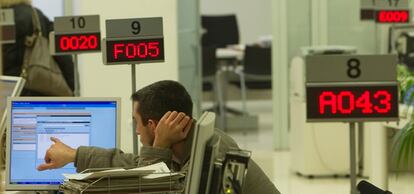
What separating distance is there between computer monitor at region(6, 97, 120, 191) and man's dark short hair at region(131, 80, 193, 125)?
A: 32 cm

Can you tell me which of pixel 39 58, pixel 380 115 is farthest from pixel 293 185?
pixel 380 115

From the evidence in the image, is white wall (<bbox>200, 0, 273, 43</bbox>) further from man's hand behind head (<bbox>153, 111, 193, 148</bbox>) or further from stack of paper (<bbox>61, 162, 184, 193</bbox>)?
stack of paper (<bbox>61, 162, 184, 193</bbox>)

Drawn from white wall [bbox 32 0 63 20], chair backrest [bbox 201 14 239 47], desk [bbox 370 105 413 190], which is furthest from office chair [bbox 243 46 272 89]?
desk [bbox 370 105 413 190]

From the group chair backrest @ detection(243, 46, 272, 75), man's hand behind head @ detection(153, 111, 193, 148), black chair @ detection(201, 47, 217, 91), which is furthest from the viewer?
chair backrest @ detection(243, 46, 272, 75)

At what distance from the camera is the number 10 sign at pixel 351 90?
340 centimetres

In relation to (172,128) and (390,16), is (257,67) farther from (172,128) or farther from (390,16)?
(172,128)

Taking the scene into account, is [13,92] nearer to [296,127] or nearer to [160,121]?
[160,121]

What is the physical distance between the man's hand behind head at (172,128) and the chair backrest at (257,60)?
8324 mm

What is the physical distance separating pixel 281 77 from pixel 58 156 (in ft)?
21.8

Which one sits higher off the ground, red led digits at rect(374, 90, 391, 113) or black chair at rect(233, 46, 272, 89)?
red led digits at rect(374, 90, 391, 113)

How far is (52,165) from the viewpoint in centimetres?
339

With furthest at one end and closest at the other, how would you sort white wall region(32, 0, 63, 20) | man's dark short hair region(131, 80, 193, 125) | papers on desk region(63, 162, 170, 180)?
white wall region(32, 0, 63, 20), man's dark short hair region(131, 80, 193, 125), papers on desk region(63, 162, 170, 180)

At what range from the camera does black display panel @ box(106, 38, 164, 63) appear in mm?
4473

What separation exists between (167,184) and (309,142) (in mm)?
5269
